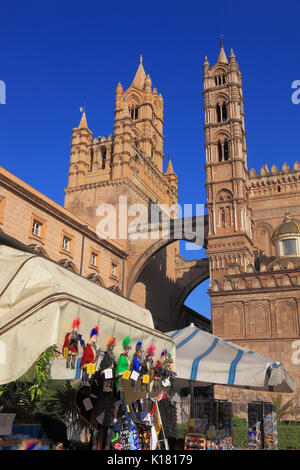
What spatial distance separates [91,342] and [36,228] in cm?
2071

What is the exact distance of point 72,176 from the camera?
134 ft

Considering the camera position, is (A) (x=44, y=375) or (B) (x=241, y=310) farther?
(B) (x=241, y=310)

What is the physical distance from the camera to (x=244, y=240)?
1175 inches

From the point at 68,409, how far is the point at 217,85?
1358 inches

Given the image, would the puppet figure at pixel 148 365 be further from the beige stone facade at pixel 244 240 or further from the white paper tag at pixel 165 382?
the beige stone facade at pixel 244 240

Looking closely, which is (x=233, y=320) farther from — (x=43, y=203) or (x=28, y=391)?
(x=28, y=391)

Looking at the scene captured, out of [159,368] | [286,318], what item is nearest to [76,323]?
[159,368]

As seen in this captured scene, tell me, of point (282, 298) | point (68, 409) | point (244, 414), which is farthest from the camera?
point (282, 298)

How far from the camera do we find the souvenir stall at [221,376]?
23.4 ft

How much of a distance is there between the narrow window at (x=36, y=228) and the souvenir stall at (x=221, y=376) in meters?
16.5

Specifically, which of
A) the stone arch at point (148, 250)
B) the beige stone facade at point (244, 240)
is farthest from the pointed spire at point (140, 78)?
the stone arch at point (148, 250)

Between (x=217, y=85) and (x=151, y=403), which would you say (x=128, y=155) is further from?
(x=151, y=403)

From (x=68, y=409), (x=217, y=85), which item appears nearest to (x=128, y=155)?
(x=217, y=85)

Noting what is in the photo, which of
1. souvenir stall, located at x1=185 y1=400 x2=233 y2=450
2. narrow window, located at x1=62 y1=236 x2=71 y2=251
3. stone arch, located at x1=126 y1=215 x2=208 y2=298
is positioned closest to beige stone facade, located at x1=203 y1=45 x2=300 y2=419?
stone arch, located at x1=126 y1=215 x2=208 y2=298
